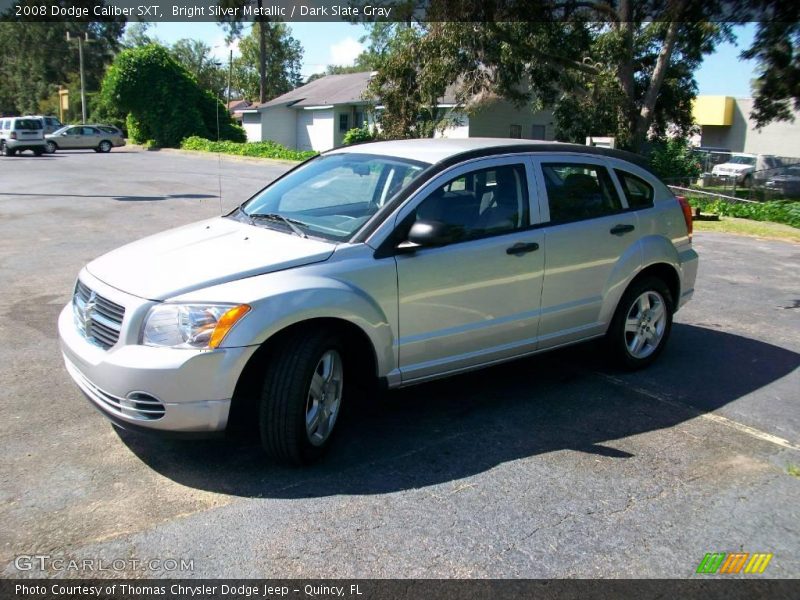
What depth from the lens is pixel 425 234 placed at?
4273 millimetres

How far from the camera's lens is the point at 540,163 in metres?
5.25

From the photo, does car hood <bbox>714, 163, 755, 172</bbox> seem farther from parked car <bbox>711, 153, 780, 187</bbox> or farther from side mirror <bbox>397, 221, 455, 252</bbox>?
side mirror <bbox>397, 221, 455, 252</bbox>

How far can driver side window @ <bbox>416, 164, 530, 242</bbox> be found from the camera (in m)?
4.68

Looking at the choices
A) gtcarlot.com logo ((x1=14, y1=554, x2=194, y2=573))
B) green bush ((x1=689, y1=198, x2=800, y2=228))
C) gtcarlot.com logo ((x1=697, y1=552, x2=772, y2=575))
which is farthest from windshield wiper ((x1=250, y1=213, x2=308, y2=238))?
green bush ((x1=689, y1=198, x2=800, y2=228))

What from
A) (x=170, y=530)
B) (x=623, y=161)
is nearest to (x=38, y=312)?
(x=170, y=530)

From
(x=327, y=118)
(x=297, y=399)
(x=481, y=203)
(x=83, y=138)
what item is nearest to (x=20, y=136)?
(x=83, y=138)

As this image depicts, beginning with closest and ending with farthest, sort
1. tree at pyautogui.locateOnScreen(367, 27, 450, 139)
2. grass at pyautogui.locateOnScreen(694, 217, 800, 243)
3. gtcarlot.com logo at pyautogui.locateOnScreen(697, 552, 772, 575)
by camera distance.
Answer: gtcarlot.com logo at pyautogui.locateOnScreen(697, 552, 772, 575)
grass at pyautogui.locateOnScreen(694, 217, 800, 243)
tree at pyautogui.locateOnScreen(367, 27, 450, 139)

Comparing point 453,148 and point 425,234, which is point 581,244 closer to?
point 453,148

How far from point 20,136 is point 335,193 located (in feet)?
121

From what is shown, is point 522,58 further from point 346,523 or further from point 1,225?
point 346,523

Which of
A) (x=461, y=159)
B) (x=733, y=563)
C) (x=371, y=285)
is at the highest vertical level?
(x=461, y=159)

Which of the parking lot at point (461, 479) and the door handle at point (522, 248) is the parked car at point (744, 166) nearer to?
the parking lot at point (461, 479)

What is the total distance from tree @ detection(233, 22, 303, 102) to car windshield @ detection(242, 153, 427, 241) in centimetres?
7700

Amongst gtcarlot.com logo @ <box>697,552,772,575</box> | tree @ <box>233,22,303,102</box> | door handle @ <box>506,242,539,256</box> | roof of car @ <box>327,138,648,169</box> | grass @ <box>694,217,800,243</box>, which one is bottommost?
gtcarlot.com logo @ <box>697,552,772,575</box>
